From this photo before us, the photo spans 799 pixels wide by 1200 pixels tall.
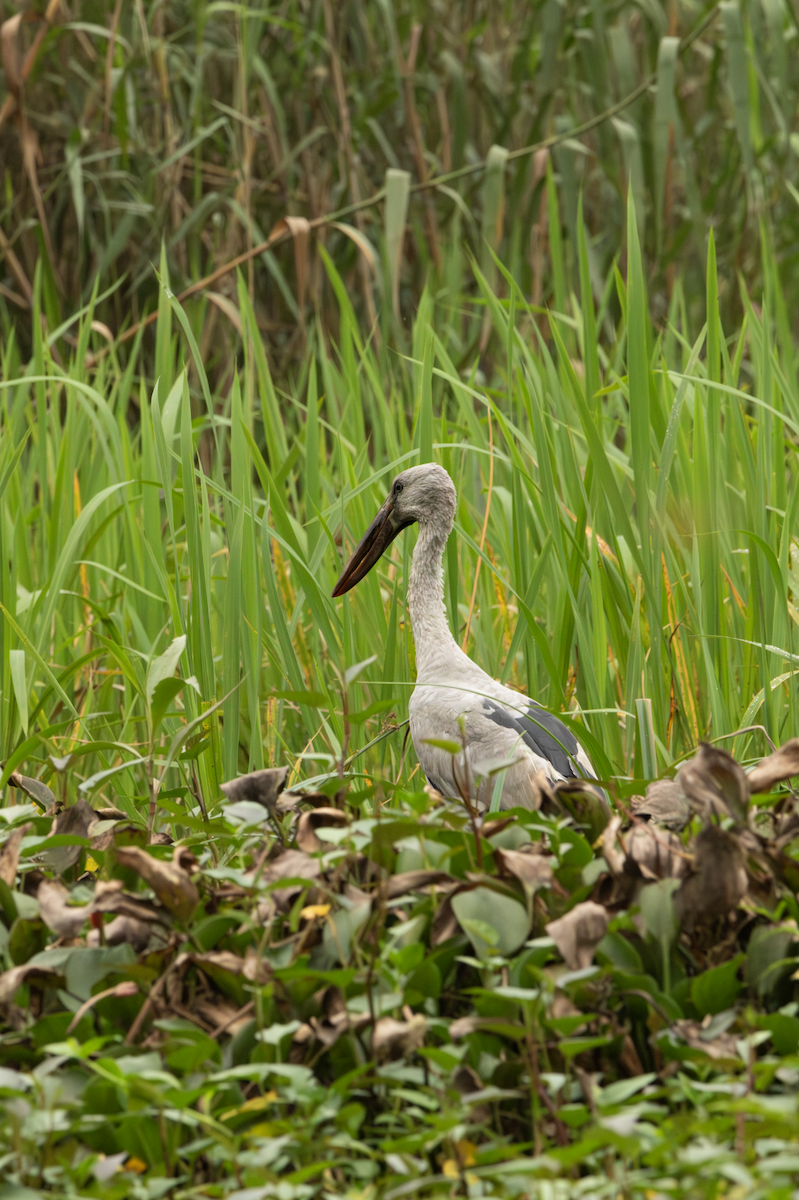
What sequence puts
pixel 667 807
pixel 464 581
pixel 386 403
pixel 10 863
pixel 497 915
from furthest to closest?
1. pixel 386 403
2. pixel 464 581
3. pixel 667 807
4. pixel 10 863
5. pixel 497 915

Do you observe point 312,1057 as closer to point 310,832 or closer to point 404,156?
point 310,832

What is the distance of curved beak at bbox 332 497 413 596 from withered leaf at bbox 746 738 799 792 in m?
→ 1.34

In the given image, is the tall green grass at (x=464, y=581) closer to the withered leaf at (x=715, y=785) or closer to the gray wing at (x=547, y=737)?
the gray wing at (x=547, y=737)

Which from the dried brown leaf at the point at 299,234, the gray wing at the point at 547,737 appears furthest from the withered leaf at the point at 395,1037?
the dried brown leaf at the point at 299,234

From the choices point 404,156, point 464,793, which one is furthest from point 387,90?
point 464,793

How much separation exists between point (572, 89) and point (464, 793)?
5.08 m

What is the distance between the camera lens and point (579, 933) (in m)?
1.34

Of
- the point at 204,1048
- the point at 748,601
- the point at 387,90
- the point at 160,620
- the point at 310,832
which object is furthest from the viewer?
the point at 387,90

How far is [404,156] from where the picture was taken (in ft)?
20.2

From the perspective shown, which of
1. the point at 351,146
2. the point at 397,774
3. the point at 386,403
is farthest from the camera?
the point at 351,146

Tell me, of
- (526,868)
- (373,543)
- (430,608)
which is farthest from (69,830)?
(373,543)

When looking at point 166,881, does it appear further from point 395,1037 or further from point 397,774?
point 397,774

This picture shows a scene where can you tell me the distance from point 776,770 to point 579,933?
1.12 ft

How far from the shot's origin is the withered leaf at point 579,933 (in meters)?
1.33
